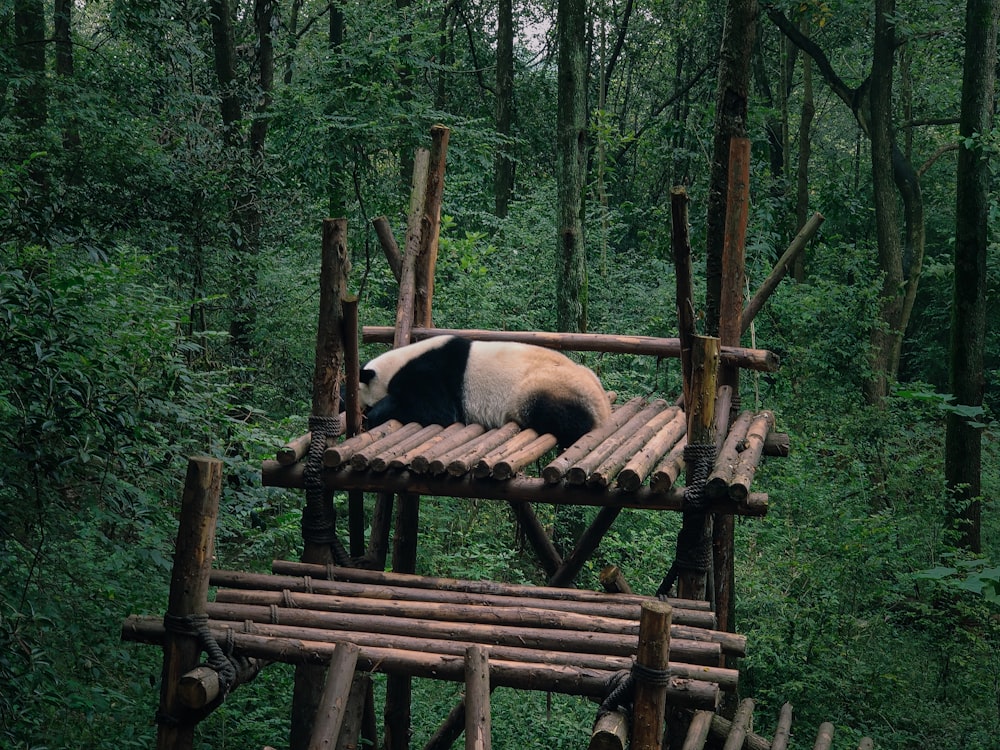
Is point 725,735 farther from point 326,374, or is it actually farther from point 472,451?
point 326,374

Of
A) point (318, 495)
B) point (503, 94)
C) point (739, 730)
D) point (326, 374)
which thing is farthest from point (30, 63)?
point (739, 730)

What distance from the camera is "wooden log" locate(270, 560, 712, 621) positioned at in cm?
438

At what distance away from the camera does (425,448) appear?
4.85m

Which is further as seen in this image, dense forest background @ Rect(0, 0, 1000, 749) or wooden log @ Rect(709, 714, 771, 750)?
wooden log @ Rect(709, 714, 771, 750)

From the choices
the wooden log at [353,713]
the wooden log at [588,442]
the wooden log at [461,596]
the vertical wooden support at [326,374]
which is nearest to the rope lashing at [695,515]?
the wooden log at [461,596]

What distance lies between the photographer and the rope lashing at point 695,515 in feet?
14.2

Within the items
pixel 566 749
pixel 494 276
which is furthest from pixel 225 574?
pixel 494 276

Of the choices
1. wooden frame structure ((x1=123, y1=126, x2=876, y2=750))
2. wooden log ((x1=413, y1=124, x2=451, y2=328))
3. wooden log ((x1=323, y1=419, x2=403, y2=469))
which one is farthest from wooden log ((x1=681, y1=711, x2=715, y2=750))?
wooden log ((x1=413, y1=124, x2=451, y2=328))

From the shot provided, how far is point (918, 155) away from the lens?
19672mm

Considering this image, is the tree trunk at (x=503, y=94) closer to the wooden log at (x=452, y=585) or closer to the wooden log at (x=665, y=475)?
the wooden log at (x=665, y=475)

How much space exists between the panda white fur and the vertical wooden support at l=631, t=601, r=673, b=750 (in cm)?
216

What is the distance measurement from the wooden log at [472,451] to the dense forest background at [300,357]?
54.9 inches

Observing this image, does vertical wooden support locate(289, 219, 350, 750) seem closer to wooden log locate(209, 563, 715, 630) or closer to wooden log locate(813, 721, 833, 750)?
wooden log locate(209, 563, 715, 630)

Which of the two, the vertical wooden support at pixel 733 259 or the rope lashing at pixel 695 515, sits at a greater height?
Result: the vertical wooden support at pixel 733 259
